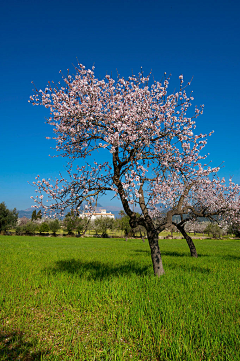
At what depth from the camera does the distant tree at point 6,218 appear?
195 feet

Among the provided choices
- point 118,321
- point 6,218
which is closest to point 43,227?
point 6,218

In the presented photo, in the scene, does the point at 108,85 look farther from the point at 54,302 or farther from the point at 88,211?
the point at 54,302

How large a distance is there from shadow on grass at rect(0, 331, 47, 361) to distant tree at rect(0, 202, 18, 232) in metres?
61.9

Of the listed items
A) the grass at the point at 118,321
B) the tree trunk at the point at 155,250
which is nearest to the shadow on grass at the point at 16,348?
the grass at the point at 118,321

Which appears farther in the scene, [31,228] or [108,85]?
[31,228]

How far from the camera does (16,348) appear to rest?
450 centimetres

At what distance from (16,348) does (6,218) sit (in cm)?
6269

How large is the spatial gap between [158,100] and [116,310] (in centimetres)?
826

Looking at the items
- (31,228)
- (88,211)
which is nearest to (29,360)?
(88,211)

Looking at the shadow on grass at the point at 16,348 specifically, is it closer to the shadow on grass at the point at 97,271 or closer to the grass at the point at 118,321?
the grass at the point at 118,321

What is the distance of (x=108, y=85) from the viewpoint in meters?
9.64

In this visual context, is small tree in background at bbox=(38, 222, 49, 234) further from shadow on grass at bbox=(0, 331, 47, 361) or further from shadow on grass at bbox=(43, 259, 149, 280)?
shadow on grass at bbox=(0, 331, 47, 361)

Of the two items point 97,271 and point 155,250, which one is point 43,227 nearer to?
point 97,271

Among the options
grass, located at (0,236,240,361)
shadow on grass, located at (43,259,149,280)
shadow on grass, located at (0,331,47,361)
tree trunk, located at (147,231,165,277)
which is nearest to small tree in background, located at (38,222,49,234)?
shadow on grass, located at (43,259,149,280)
